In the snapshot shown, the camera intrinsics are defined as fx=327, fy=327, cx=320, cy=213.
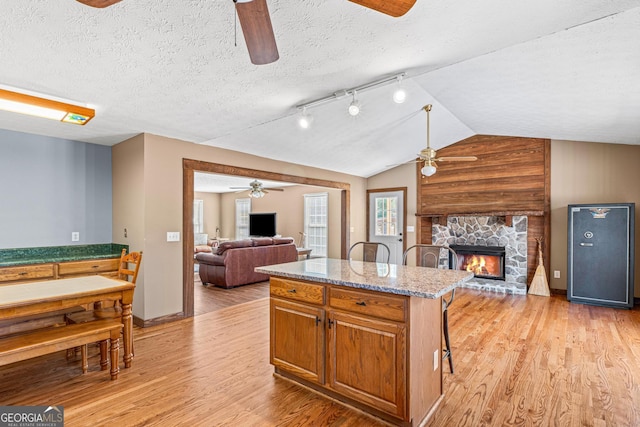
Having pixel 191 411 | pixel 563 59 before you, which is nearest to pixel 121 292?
pixel 191 411

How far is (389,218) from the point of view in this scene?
7.54 metres

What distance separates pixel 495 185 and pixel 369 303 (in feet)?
16.8

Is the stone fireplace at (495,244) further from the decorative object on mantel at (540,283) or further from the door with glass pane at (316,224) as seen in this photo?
the door with glass pane at (316,224)

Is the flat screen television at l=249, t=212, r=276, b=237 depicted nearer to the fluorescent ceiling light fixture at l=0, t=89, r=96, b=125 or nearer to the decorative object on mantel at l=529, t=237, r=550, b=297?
the decorative object on mantel at l=529, t=237, r=550, b=297

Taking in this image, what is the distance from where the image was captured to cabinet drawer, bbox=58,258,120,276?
12.3 ft

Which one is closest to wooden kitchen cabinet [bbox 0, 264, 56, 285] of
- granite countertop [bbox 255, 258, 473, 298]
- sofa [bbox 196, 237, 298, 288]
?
sofa [bbox 196, 237, 298, 288]

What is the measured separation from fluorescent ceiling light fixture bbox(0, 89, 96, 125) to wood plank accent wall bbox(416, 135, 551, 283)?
5.81m

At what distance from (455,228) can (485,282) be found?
1.14 metres

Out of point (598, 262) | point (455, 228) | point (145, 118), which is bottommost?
point (598, 262)

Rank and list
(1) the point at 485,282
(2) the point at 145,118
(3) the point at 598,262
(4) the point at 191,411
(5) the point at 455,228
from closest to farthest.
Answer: (4) the point at 191,411 < (2) the point at 145,118 < (3) the point at 598,262 < (1) the point at 485,282 < (5) the point at 455,228

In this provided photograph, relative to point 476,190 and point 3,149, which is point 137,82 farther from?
point 476,190

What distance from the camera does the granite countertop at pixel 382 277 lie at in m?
1.93

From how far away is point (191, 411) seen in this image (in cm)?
222

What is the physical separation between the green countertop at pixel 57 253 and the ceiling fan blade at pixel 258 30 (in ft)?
11.8
